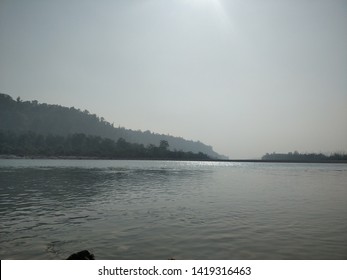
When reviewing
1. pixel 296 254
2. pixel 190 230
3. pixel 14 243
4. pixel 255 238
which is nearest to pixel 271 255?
pixel 296 254

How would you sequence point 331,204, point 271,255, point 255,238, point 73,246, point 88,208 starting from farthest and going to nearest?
1. point 331,204
2. point 88,208
3. point 255,238
4. point 73,246
5. point 271,255

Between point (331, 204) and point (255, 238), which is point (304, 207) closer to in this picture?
point (331, 204)

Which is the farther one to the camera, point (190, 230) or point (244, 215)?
point (244, 215)


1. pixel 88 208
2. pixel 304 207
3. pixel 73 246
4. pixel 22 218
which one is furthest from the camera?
pixel 304 207

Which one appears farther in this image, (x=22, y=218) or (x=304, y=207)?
(x=304, y=207)

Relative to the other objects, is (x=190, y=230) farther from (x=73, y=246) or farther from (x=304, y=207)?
(x=304, y=207)

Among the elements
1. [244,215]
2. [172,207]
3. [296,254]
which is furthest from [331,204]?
[296,254]

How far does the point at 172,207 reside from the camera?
29.8 meters

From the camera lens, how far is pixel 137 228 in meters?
20.3

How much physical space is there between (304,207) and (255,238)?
1703 centimetres

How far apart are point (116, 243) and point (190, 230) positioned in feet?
19.4

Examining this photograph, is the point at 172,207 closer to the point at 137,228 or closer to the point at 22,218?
the point at 137,228
